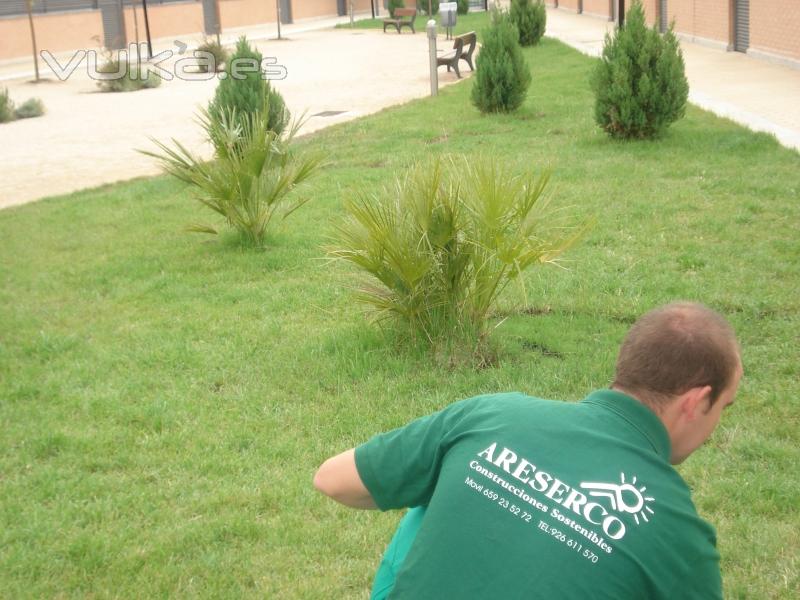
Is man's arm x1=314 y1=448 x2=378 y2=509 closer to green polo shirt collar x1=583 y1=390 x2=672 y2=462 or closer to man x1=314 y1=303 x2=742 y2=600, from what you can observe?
man x1=314 y1=303 x2=742 y2=600

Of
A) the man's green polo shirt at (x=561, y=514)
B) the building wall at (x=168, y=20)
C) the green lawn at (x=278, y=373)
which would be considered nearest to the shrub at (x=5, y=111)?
the green lawn at (x=278, y=373)

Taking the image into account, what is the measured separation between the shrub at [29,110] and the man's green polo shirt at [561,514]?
1903cm

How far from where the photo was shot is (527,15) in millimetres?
25000

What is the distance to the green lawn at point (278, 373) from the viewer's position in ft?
12.5

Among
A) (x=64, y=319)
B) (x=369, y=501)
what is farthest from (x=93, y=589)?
(x=64, y=319)

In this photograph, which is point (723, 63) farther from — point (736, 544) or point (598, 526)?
point (598, 526)

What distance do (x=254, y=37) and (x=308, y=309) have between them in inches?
1428

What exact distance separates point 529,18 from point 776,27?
7.89m

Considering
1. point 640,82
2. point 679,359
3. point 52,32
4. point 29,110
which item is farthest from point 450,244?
point 52,32

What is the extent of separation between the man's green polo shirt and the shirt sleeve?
47 millimetres

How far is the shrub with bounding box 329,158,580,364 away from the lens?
210 inches

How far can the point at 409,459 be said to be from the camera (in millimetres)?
2174

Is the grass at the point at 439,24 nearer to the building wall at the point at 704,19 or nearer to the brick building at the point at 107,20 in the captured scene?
the brick building at the point at 107,20

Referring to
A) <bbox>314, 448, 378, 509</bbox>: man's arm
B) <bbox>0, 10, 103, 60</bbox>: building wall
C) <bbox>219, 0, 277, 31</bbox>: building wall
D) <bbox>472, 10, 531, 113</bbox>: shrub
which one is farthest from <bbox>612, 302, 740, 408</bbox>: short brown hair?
<bbox>219, 0, 277, 31</bbox>: building wall
